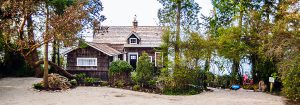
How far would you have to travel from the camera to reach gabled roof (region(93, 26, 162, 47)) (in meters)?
32.2

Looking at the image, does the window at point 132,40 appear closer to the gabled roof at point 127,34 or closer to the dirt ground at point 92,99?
the gabled roof at point 127,34

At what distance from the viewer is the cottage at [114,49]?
90.1 feet

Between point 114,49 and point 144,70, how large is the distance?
417 inches

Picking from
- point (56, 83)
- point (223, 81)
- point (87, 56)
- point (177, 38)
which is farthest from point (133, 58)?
point (56, 83)

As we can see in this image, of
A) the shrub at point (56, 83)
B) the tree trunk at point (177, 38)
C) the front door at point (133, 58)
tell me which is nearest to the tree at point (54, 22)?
the shrub at point (56, 83)

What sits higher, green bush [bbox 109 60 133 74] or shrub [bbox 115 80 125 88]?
green bush [bbox 109 60 133 74]

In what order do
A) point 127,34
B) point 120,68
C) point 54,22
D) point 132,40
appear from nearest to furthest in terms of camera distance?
1. point 54,22
2. point 120,68
3. point 132,40
4. point 127,34

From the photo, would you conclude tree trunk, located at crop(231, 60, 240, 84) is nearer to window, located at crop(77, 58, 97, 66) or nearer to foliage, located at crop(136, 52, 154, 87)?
foliage, located at crop(136, 52, 154, 87)

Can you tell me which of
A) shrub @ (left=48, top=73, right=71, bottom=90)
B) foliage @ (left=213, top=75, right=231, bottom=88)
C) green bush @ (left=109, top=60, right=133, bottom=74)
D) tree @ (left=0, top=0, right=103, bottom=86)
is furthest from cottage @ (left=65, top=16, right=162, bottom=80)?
tree @ (left=0, top=0, right=103, bottom=86)

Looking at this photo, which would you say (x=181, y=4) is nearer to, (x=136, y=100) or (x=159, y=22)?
(x=159, y=22)

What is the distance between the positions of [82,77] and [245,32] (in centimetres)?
1201

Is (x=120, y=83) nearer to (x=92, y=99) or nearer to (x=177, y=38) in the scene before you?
(x=177, y=38)

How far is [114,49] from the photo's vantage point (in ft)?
104

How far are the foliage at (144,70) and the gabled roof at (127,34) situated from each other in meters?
10.2
